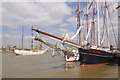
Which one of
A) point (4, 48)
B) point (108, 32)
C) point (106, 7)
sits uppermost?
point (106, 7)

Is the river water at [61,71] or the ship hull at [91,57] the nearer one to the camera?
the river water at [61,71]

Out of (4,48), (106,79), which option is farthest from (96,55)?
(4,48)

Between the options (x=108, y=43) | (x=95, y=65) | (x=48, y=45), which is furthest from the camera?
(x=108, y=43)

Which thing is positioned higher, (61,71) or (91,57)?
(91,57)

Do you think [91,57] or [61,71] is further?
[91,57]

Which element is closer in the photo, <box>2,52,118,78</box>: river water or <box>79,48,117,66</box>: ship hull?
<box>2,52,118,78</box>: river water

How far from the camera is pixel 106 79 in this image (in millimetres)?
10578

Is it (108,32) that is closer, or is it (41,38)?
(41,38)

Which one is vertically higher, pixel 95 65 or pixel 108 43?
pixel 108 43

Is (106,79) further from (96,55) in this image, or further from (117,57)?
(117,57)

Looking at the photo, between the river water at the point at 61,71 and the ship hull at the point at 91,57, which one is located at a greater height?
the ship hull at the point at 91,57

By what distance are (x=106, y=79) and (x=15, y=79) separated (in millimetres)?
9309

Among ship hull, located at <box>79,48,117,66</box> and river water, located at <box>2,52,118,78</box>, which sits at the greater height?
ship hull, located at <box>79,48,117,66</box>

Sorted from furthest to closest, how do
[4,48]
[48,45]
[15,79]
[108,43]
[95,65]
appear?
[4,48] < [108,43] < [48,45] < [95,65] < [15,79]
